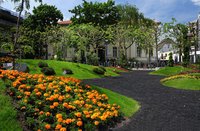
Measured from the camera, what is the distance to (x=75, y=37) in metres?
56.0

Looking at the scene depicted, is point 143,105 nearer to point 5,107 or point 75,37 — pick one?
point 5,107

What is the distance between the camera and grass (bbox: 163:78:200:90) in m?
22.4

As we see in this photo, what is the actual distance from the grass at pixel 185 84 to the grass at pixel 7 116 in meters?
15.6

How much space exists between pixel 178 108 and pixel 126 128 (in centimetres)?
457

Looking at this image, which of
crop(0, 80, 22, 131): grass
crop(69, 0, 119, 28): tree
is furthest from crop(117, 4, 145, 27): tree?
crop(0, 80, 22, 131): grass

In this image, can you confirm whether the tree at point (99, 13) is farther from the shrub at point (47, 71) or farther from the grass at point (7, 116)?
the grass at point (7, 116)

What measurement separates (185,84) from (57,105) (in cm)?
1526

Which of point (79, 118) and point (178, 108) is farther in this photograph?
point (178, 108)

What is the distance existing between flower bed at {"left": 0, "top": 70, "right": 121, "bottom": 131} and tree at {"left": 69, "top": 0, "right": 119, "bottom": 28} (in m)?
55.1

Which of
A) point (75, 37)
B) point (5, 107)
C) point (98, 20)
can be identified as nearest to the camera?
point (5, 107)

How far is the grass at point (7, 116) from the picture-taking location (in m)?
8.48

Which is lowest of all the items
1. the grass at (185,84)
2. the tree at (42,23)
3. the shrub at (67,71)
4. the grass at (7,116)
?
the grass at (185,84)

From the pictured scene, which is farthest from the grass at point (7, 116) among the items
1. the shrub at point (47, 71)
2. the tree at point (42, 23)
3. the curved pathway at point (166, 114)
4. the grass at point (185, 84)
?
the tree at point (42, 23)

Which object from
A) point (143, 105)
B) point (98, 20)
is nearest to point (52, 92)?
point (143, 105)
